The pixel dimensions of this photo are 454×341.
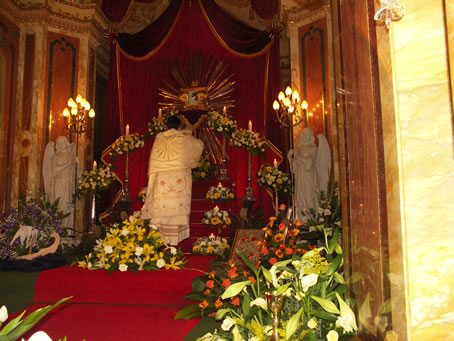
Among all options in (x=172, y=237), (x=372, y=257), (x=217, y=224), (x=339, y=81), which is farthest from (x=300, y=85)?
(x=372, y=257)

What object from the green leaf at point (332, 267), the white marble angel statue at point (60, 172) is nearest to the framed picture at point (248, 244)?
the green leaf at point (332, 267)

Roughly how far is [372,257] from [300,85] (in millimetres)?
7339

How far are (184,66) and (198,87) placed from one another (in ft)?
2.91

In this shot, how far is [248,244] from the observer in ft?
16.1

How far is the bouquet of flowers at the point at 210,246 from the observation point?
6.29 metres

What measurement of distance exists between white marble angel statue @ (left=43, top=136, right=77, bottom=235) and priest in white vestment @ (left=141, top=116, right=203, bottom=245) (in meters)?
2.83

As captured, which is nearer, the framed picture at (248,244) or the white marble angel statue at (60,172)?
the framed picture at (248,244)

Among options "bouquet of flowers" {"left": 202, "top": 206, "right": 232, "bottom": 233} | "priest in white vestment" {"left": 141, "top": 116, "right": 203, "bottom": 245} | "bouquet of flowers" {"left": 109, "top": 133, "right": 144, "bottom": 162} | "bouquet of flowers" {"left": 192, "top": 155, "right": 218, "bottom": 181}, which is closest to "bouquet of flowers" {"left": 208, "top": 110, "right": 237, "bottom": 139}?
"bouquet of flowers" {"left": 192, "top": 155, "right": 218, "bottom": 181}

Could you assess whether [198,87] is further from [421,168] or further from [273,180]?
[421,168]

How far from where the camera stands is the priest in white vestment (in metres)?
6.50

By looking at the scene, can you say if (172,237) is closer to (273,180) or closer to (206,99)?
(273,180)

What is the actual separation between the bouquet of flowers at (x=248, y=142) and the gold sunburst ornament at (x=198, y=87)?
2578 millimetres

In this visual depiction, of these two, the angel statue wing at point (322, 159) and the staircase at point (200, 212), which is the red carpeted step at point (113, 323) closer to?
the staircase at point (200, 212)

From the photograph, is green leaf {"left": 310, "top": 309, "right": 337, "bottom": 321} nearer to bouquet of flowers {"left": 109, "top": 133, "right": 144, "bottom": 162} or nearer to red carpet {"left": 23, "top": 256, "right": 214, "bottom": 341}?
red carpet {"left": 23, "top": 256, "right": 214, "bottom": 341}
